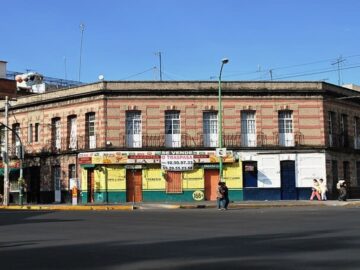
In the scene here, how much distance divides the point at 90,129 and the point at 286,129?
47.4 ft

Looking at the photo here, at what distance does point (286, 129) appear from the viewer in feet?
130

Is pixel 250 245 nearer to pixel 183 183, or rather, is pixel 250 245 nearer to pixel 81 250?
pixel 81 250

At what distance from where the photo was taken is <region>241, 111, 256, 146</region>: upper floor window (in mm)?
39188

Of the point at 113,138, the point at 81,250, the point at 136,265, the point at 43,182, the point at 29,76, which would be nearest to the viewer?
the point at 136,265

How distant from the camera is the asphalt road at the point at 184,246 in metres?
10.2

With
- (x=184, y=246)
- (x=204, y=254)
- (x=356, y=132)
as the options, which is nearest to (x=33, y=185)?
(x=356, y=132)

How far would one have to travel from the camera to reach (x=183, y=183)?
38844 mm

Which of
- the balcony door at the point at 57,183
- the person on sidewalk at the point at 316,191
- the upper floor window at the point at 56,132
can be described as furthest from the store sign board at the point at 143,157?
the person on sidewalk at the point at 316,191

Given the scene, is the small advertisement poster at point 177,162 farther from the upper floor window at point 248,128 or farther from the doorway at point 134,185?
the upper floor window at point 248,128

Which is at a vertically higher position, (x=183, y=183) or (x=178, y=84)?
(x=178, y=84)

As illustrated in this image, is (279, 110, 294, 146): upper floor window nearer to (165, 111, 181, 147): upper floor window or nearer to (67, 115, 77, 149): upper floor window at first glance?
(165, 111, 181, 147): upper floor window

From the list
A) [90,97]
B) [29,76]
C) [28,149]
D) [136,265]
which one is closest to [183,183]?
[90,97]

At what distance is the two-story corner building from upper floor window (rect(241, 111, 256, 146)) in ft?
0.24

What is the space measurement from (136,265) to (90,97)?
3020cm
